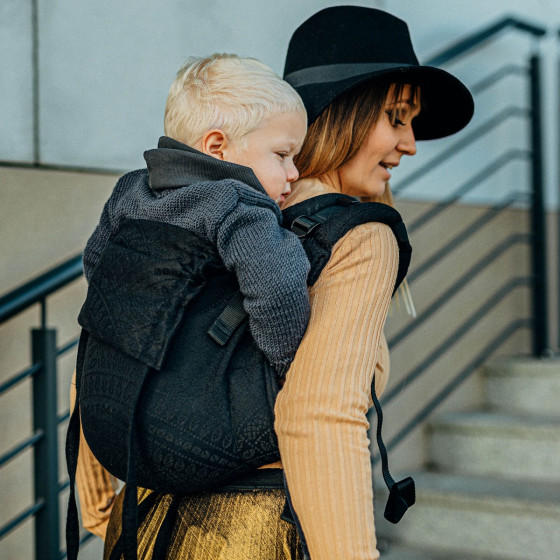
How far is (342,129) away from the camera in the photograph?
1310 millimetres

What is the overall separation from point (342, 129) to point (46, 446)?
1133mm

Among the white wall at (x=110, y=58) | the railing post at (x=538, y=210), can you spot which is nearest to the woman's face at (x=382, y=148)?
the white wall at (x=110, y=58)

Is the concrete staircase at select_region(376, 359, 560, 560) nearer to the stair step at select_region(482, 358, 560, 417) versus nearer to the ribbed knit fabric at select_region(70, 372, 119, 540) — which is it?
the stair step at select_region(482, 358, 560, 417)

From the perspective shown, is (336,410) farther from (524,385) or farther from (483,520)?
(524,385)

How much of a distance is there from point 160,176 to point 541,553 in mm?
2139

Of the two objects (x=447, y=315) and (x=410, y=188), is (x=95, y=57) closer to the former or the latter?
(x=410, y=188)

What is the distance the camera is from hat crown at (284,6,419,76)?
4.43 ft

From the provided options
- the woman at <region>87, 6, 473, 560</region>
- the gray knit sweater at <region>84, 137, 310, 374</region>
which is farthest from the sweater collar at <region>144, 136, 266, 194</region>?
the woman at <region>87, 6, 473, 560</region>

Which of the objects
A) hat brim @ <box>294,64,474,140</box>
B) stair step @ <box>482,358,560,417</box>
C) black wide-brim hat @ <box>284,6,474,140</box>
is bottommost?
stair step @ <box>482,358,560,417</box>

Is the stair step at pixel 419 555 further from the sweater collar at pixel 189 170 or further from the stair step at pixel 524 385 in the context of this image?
the sweater collar at pixel 189 170

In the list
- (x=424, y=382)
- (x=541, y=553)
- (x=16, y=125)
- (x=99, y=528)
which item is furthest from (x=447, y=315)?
(x=99, y=528)

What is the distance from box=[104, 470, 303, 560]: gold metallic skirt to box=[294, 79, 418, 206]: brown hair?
0.56 m

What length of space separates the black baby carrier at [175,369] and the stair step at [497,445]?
222cm

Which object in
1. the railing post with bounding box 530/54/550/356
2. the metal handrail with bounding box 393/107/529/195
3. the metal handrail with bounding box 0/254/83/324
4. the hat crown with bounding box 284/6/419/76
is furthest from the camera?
the railing post with bounding box 530/54/550/356
